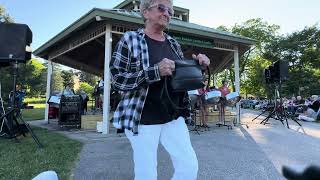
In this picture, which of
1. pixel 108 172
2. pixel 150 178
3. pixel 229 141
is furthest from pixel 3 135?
pixel 150 178

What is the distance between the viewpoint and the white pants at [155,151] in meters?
2.24

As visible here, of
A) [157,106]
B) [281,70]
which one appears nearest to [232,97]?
[281,70]

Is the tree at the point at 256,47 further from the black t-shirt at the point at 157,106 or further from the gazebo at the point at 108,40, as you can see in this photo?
the black t-shirt at the point at 157,106

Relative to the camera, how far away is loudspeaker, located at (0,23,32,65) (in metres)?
6.62

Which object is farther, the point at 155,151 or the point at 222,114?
the point at 222,114

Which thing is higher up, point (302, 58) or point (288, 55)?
point (288, 55)

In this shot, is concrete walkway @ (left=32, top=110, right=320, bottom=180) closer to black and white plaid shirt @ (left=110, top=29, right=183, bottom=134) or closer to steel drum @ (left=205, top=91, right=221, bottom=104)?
steel drum @ (left=205, top=91, right=221, bottom=104)

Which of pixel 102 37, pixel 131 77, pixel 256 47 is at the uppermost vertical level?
pixel 256 47

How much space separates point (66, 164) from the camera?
16.3 feet

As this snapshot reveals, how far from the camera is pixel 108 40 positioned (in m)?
9.11

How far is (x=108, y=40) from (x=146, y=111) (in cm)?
715

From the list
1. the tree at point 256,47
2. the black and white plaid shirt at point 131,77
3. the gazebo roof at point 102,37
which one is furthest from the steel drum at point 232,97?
the tree at point 256,47

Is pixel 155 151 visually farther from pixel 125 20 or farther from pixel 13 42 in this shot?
pixel 125 20

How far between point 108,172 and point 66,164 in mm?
779
